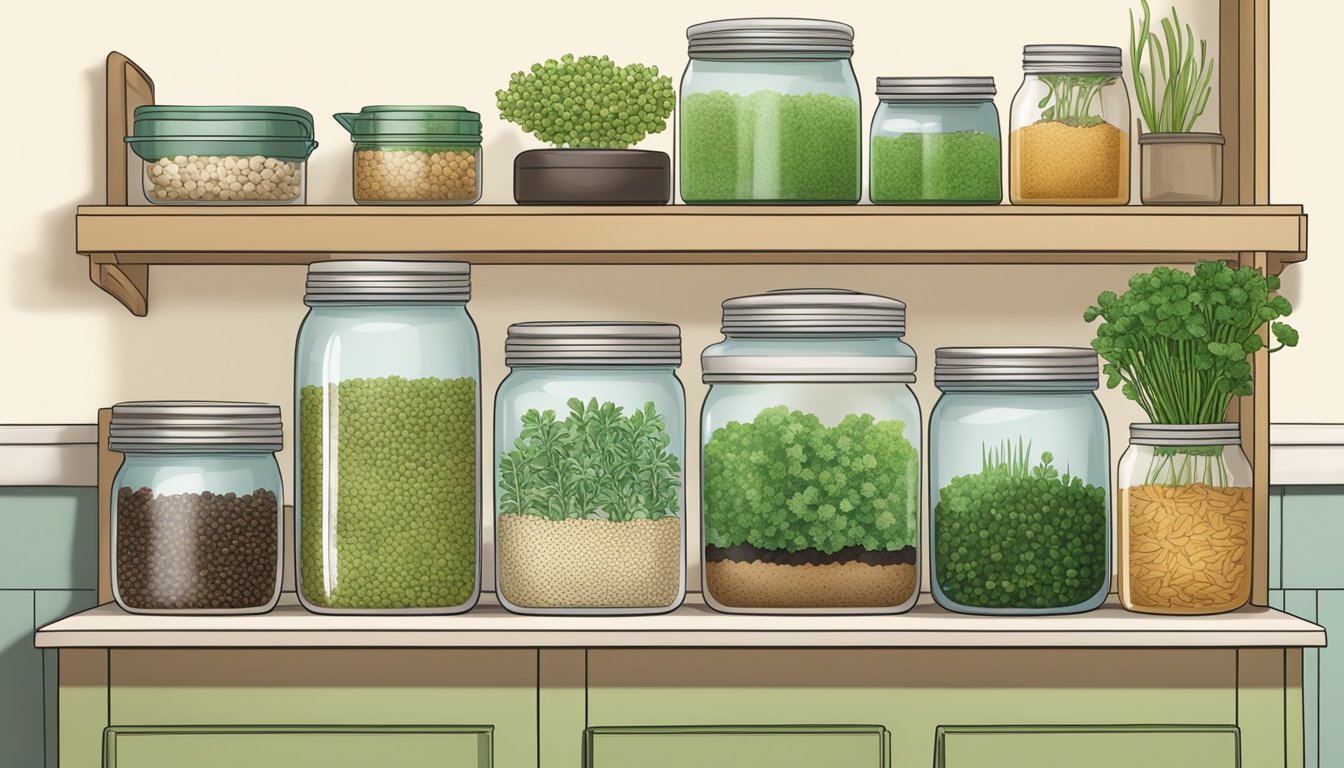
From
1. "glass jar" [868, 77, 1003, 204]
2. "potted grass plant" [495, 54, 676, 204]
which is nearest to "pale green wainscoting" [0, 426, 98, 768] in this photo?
"potted grass plant" [495, 54, 676, 204]

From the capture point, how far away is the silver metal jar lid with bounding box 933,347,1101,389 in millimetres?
1321

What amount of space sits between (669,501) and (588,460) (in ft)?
0.27

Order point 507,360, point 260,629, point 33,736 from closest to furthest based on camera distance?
point 260,629 < point 507,360 < point 33,736

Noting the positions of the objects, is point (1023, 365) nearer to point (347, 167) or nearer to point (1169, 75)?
point (1169, 75)

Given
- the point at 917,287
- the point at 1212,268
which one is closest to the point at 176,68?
the point at 917,287

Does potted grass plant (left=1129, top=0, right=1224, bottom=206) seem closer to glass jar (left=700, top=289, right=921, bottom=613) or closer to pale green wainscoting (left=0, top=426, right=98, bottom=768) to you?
glass jar (left=700, top=289, right=921, bottom=613)

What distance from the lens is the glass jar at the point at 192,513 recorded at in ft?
4.25

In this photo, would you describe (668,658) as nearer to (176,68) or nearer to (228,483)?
(228,483)

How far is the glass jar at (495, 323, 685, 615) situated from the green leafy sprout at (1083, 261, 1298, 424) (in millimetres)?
409

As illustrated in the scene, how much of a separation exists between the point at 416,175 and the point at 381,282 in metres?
0.12

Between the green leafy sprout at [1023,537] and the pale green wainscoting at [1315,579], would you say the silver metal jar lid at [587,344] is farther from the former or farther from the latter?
the pale green wainscoting at [1315,579]

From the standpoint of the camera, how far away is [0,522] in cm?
153

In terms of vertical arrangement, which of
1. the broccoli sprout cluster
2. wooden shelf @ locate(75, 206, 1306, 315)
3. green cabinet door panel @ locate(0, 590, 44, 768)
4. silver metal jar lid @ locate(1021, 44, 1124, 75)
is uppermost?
silver metal jar lid @ locate(1021, 44, 1124, 75)

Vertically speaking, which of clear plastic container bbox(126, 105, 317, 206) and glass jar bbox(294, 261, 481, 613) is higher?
clear plastic container bbox(126, 105, 317, 206)
